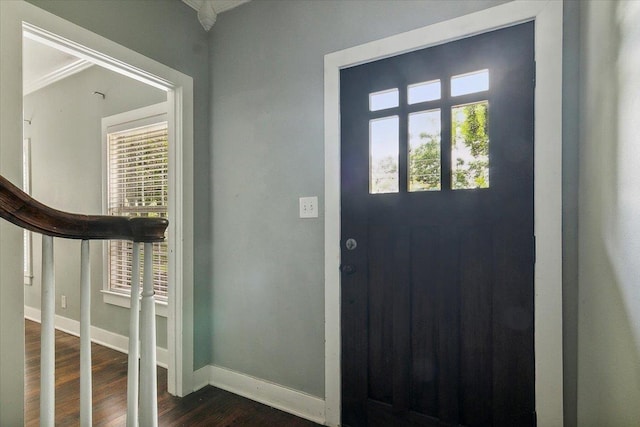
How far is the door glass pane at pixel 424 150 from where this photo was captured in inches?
61.4

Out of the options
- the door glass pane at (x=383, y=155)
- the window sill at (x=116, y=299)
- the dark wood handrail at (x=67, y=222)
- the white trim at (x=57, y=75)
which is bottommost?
the window sill at (x=116, y=299)

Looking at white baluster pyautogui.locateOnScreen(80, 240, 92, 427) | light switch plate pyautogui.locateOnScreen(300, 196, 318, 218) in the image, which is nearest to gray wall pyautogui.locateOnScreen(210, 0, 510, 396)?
light switch plate pyautogui.locateOnScreen(300, 196, 318, 218)

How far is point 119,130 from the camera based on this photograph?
288cm

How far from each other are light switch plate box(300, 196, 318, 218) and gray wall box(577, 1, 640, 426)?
1.20m

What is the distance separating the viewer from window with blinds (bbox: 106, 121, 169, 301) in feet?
8.82

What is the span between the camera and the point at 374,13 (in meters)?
1.68

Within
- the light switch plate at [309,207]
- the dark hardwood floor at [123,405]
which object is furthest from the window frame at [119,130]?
the light switch plate at [309,207]

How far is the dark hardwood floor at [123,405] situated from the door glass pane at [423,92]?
184 centimetres

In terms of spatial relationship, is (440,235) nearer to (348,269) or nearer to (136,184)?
(348,269)

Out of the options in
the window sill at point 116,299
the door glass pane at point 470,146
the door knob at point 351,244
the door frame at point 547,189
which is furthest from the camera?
the window sill at point 116,299

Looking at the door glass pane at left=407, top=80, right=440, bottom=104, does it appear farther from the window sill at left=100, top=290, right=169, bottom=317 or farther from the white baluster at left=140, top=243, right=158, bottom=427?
the window sill at left=100, top=290, right=169, bottom=317

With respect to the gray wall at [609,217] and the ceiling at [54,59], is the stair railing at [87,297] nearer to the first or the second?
the gray wall at [609,217]

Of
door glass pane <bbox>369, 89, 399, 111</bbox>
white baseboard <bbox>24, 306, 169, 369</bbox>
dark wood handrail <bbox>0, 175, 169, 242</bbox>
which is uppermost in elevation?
door glass pane <bbox>369, 89, 399, 111</bbox>

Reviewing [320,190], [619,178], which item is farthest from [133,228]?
[619,178]
